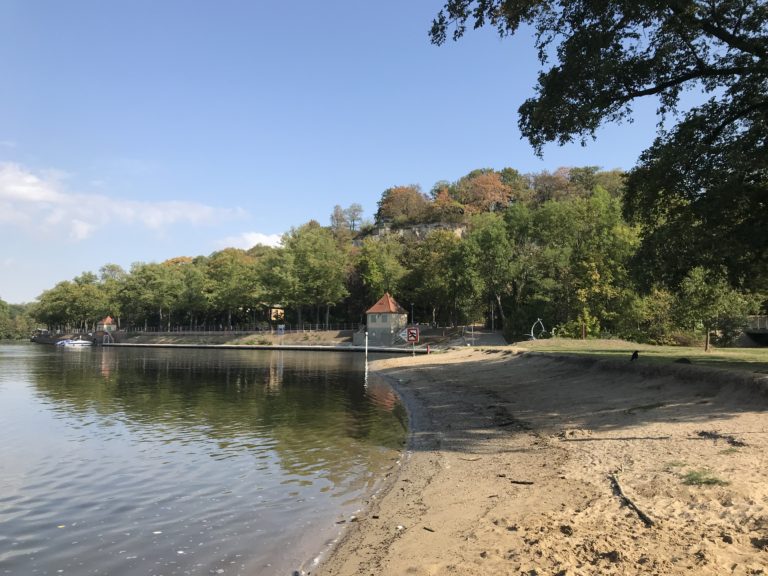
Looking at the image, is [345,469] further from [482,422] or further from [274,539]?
[482,422]

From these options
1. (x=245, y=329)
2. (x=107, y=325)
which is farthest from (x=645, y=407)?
(x=107, y=325)

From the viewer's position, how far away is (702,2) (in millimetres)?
14289

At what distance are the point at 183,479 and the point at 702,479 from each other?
31.6 feet

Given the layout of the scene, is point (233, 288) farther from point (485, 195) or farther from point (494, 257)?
point (485, 195)

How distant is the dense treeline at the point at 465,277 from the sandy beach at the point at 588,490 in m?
5.92

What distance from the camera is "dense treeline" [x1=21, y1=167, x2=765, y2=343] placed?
44812mm

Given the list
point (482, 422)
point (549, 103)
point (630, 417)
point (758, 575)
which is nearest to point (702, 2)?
point (549, 103)

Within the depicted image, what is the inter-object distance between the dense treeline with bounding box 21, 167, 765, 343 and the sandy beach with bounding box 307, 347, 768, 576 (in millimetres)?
5920

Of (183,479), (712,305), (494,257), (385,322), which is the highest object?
(494,257)

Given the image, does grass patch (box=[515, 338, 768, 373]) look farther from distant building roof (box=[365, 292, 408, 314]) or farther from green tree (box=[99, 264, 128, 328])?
green tree (box=[99, 264, 128, 328])

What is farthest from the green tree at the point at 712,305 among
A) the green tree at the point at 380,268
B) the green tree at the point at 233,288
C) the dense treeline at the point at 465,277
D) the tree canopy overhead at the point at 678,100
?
the green tree at the point at 233,288

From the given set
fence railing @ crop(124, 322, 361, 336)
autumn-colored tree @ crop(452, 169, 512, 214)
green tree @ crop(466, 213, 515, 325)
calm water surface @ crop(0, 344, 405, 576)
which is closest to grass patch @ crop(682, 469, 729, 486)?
calm water surface @ crop(0, 344, 405, 576)

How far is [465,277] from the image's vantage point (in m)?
68.2

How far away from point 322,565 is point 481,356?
32.0 m
